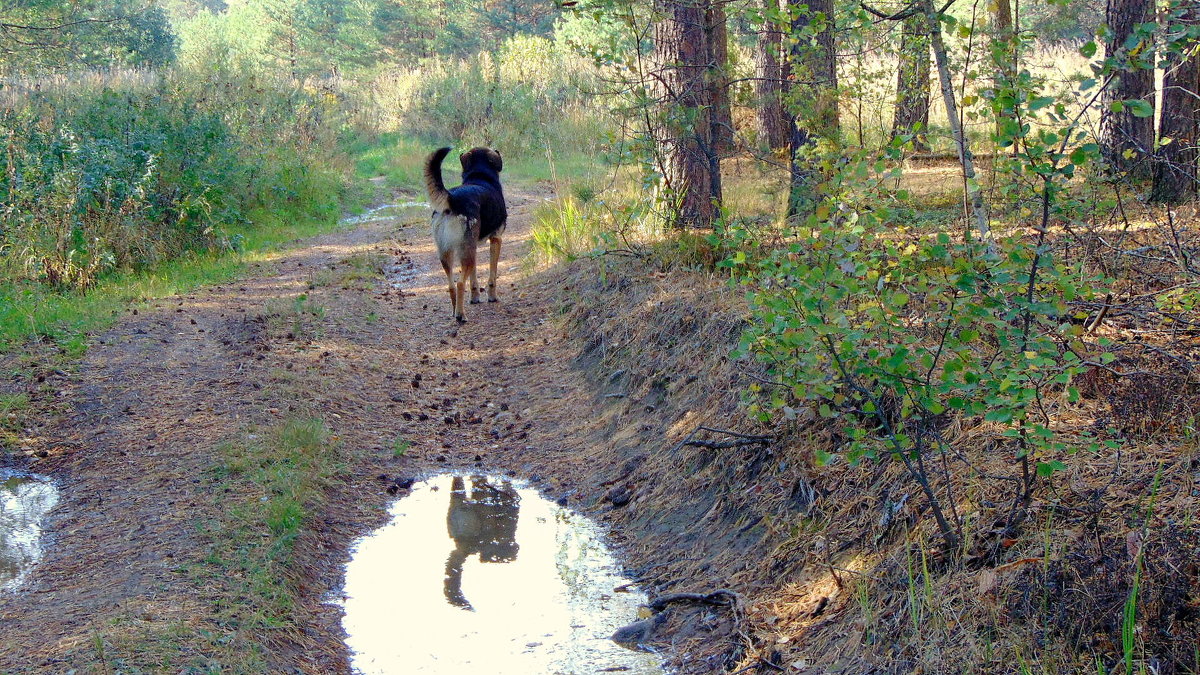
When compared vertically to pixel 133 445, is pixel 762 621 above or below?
below

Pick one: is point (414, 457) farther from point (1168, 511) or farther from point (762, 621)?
point (1168, 511)

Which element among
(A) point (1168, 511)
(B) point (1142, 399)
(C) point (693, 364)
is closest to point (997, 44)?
(B) point (1142, 399)

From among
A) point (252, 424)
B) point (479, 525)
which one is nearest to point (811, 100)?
point (479, 525)

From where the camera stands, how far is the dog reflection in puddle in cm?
468

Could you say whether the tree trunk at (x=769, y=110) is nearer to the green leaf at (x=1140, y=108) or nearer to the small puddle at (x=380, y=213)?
the small puddle at (x=380, y=213)

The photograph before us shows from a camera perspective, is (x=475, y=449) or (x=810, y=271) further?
(x=475, y=449)

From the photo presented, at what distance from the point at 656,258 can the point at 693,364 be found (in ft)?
7.76

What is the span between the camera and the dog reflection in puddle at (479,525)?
4677mm

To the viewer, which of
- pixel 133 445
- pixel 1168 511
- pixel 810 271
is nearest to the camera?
pixel 1168 511

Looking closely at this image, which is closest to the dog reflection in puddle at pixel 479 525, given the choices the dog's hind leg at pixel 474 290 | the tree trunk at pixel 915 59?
the tree trunk at pixel 915 59

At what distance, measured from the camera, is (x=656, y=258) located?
8305mm

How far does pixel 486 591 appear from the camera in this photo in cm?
446

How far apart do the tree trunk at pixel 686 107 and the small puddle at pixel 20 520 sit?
5.44 meters

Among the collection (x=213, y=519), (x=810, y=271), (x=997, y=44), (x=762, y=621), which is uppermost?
(x=997, y=44)
